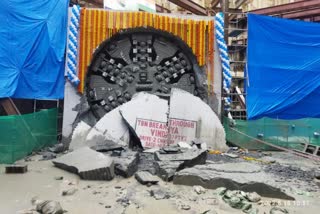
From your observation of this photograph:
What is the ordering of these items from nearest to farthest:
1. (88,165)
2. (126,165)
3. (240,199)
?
(240,199) < (88,165) < (126,165)

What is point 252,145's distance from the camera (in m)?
12.7

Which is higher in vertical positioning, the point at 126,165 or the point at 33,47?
the point at 33,47

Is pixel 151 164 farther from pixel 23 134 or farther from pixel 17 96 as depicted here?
pixel 17 96

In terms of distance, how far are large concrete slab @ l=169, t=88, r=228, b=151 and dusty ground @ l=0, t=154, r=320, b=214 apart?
464 centimetres

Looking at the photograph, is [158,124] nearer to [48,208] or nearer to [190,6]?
[48,208]

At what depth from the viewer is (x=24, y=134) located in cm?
954

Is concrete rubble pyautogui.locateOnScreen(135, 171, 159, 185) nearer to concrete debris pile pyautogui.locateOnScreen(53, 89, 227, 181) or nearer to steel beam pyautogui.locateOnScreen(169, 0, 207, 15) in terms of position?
concrete debris pile pyautogui.locateOnScreen(53, 89, 227, 181)

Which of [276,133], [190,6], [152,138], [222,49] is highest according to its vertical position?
[190,6]

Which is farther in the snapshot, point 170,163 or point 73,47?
point 73,47

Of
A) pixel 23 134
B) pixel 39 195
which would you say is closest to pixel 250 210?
pixel 39 195

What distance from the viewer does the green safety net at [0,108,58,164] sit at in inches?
341

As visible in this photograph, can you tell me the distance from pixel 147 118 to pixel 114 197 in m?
5.45

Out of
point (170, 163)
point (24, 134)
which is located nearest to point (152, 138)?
point (170, 163)

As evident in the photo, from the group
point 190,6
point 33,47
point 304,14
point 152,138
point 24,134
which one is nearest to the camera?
point 24,134
